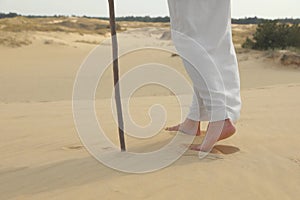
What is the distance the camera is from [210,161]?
3213 millimetres

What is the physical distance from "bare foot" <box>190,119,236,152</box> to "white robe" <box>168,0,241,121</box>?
0.13 feet

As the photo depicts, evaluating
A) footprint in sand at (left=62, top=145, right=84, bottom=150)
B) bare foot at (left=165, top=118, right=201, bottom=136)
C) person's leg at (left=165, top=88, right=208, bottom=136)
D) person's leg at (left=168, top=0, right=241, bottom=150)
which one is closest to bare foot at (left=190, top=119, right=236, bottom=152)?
person's leg at (left=168, top=0, right=241, bottom=150)

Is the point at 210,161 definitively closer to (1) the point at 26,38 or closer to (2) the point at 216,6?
(2) the point at 216,6

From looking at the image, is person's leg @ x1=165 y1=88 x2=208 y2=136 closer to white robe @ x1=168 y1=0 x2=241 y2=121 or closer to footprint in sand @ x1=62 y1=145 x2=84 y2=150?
white robe @ x1=168 y1=0 x2=241 y2=121

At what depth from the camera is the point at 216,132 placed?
3.39 meters

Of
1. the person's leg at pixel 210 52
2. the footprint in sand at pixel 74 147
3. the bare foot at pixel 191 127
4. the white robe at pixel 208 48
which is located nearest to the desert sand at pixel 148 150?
the footprint in sand at pixel 74 147

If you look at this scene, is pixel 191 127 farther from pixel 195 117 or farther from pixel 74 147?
pixel 74 147

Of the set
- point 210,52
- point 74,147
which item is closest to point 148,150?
point 74,147

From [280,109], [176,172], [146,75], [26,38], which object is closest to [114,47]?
[176,172]

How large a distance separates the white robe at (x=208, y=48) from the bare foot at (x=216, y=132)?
0.04 meters

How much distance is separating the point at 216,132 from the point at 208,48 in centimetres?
55

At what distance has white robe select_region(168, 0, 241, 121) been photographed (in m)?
3.32

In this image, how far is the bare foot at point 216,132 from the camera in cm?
336

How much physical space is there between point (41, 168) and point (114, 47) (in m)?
0.92
